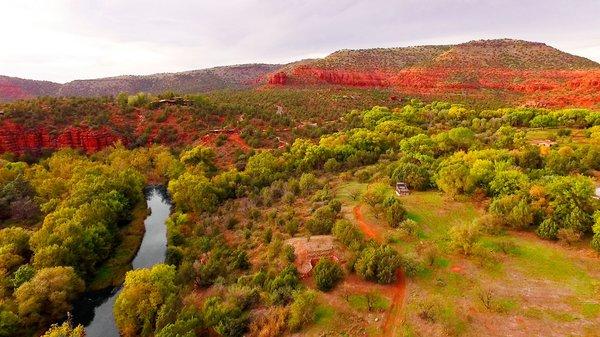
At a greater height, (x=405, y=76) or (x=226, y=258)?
(x=405, y=76)

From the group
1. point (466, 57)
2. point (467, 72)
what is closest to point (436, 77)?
point (467, 72)

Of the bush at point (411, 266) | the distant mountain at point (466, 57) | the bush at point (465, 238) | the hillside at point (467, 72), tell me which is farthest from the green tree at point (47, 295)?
the distant mountain at point (466, 57)

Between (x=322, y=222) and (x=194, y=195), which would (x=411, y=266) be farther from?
(x=194, y=195)

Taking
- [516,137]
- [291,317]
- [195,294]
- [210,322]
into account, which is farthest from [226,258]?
[516,137]

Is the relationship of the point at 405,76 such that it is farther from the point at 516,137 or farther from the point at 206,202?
the point at 206,202

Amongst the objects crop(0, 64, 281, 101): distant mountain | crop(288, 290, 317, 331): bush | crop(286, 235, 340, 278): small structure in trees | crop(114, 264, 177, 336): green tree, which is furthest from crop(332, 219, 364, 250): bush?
crop(0, 64, 281, 101): distant mountain

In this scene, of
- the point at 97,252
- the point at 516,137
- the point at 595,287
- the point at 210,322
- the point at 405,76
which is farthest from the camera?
the point at 405,76

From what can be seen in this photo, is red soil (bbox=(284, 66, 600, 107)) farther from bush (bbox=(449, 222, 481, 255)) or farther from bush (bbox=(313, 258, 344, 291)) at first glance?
bush (bbox=(313, 258, 344, 291))

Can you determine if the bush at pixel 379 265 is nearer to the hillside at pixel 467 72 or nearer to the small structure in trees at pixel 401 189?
the small structure in trees at pixel 401 189
